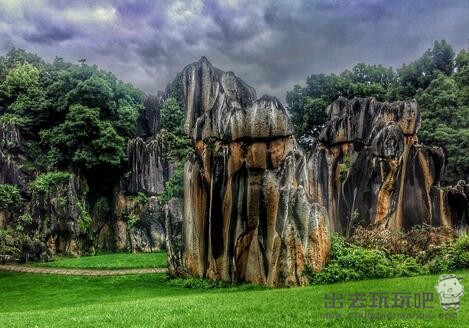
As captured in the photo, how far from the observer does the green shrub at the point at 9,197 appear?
26203 millimetres

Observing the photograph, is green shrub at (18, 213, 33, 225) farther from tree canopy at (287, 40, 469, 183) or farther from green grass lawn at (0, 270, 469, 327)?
tree canopy at (287, 40, 469, 183)

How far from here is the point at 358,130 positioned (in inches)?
915

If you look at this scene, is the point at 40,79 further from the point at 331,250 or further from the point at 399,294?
the point at 399,294

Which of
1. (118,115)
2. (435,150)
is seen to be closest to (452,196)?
(435,150)

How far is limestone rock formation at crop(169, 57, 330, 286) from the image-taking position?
12008mm

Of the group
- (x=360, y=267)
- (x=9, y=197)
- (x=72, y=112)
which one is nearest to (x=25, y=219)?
(x=9, y=197)

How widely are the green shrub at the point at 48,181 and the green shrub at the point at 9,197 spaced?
3.96 ft

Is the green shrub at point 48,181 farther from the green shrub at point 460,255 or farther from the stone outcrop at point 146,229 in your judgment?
the green shrub at point 460,255

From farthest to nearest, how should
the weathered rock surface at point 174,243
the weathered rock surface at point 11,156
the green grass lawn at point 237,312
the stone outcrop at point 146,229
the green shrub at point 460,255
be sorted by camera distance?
the stone outcrop at point 146,229 → the weathered rock surface at point 11,156 → the weathered rock surface at point 174,243 → the green shrub at point 460,255 → the green grass lawn at point 237,312

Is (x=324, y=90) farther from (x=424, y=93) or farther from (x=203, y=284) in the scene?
(x=203, y=284)

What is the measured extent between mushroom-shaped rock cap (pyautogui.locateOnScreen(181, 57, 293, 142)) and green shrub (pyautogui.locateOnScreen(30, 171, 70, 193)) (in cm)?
1518

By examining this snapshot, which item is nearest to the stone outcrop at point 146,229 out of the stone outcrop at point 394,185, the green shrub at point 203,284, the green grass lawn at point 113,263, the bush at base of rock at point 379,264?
the green grass lawn at point 113,263

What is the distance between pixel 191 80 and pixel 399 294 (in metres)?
11.9

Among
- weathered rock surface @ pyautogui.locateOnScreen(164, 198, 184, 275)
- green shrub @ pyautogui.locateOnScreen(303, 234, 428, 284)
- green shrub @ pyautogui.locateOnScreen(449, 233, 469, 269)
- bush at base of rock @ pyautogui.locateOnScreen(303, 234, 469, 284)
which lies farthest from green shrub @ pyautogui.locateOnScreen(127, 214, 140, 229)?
green shrub @ pyautogui.locateOnScreen(449, 233, 469, 269)
